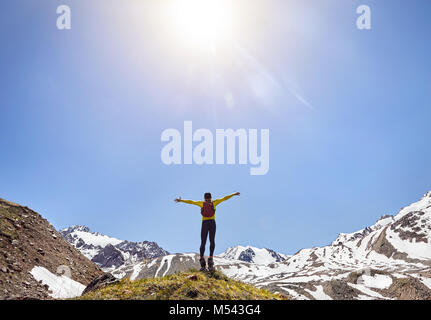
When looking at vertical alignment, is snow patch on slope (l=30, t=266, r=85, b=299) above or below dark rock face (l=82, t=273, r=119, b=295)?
below

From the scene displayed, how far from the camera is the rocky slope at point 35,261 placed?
604 inches

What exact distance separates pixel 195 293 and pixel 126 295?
271 centimetres

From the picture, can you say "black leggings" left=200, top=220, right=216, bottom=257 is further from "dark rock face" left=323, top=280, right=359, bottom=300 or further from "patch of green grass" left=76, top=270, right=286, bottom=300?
"dark rock face" left=323, top=280, right=359, bottom=300

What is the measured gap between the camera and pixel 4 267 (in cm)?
1555

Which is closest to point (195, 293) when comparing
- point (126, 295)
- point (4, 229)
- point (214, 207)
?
point (126, 295)

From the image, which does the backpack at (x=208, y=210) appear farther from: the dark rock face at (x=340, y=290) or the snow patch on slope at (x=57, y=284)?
the dark rock face at (x=340, y=290)

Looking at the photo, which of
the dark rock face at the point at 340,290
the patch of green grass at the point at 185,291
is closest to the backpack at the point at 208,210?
the patch of green grass at the point at 185,291

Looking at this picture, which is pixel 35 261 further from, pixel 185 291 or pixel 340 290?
pixel 340 290

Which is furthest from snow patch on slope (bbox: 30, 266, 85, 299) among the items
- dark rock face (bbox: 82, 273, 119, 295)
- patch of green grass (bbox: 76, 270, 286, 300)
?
patch of green grass (bbox: 76, 270, 286, 300)

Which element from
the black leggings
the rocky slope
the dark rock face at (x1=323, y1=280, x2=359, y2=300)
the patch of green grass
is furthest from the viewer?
the dark rock face at (x1=323, y1=280, x2=359, y2=300)

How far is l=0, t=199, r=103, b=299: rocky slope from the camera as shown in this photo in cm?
1534
